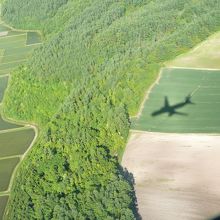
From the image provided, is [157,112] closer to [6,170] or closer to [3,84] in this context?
[6,170]

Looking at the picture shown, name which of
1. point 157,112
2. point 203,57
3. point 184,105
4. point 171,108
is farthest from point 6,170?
point 203,57

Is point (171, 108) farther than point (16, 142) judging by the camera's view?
No

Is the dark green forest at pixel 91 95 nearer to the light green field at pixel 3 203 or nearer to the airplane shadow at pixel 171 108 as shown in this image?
the light green field at pixel 3 203

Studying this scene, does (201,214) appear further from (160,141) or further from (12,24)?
(12,24)

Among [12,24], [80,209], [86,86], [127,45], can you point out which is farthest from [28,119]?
[12,24]

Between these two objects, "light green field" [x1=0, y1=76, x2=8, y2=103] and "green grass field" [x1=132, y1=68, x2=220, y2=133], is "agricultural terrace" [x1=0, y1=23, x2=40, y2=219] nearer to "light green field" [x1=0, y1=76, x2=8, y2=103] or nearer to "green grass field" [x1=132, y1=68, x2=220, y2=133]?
"light green field" [x1=0, y1=76, x2=8, y2=103]

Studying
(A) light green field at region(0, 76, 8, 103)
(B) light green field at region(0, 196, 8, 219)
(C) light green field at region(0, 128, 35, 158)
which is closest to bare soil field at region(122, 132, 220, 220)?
(B) light green field at region(0, 196, 8, 219)
